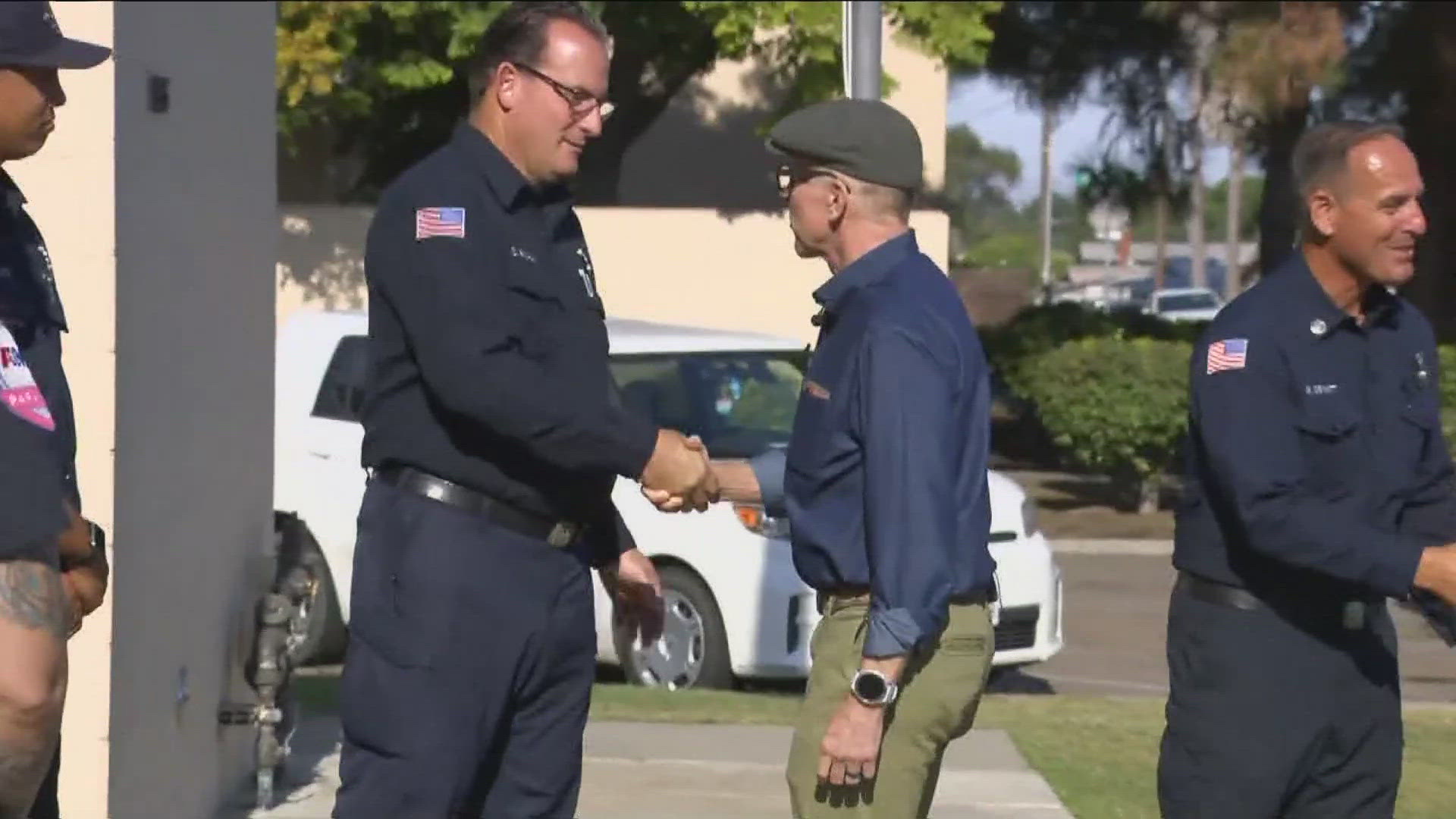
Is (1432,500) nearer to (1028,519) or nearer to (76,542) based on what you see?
(76,542)

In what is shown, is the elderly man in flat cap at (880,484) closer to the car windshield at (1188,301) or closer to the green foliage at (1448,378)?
the green foliage at (1448,378)

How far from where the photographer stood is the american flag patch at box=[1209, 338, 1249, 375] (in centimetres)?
429

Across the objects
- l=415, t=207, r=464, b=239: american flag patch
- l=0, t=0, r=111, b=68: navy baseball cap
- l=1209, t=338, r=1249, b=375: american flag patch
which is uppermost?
l=0, t=0, r=111, b=68: navy baseball cap

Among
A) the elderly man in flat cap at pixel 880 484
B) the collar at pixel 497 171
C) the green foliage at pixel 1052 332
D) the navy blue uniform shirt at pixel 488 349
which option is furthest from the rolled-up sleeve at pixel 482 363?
the green foliage at pixel 1052 332

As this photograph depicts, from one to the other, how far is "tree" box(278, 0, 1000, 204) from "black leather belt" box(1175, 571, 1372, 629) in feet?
47.0

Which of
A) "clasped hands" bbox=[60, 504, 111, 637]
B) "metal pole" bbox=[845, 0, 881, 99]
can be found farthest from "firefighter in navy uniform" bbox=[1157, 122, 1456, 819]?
"metal pole" bbox=[845, 0, 881, 99]

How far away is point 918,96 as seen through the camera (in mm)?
23219

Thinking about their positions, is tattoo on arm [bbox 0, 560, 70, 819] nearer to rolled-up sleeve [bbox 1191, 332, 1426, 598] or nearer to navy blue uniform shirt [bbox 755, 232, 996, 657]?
navy blue uniform shirt [bbox 755, 232, 996, 657]

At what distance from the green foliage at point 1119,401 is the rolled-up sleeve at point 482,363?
14252 millimetres

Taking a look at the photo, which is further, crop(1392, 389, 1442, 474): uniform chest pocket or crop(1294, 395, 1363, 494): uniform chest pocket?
crop(1392, 389, 1442, 474): uniform chest pocket

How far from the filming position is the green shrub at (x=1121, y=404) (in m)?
18.1

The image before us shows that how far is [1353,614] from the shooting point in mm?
4285

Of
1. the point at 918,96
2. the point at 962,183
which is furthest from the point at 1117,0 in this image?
the point at 962,183

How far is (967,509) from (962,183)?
8658 centimetres
